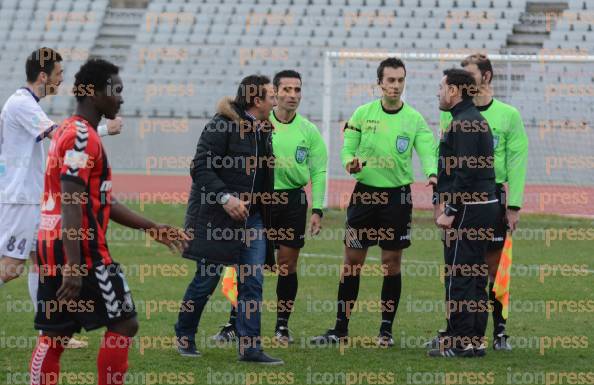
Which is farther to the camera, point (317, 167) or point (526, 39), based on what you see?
point (526, 39)

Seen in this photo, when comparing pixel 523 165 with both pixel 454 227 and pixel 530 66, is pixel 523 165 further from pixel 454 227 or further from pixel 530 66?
pixel 530 66

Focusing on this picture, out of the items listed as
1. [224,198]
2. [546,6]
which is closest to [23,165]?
[224,198]

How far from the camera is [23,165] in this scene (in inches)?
332

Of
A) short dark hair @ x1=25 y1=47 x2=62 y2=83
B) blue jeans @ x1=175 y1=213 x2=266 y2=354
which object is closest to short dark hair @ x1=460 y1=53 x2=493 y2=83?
blue jeans @ x1=175 y1=213 x2=266 y2=354

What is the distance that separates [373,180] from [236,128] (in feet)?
5.02

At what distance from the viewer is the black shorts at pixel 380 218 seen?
30.2ft

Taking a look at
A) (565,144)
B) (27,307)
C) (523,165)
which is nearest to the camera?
(523,165)

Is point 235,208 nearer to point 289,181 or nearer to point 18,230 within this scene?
point 289,181

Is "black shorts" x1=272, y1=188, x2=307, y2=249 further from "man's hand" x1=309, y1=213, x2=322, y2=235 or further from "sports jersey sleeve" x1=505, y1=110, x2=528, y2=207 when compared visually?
"sports jersey sleeve" x1=505, y1=110, x2=528, y2=207

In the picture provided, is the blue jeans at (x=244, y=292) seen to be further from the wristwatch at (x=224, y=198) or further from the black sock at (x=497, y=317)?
the black sock at (x=497, y=317)

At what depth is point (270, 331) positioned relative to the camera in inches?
378

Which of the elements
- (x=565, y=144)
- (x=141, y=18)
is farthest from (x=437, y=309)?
(x=141, y=18)

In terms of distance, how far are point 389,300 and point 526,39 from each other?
60.8 feet

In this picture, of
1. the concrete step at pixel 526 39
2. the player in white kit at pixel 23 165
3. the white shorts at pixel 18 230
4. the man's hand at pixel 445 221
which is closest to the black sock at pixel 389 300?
the man's hand at pixel 445 221
